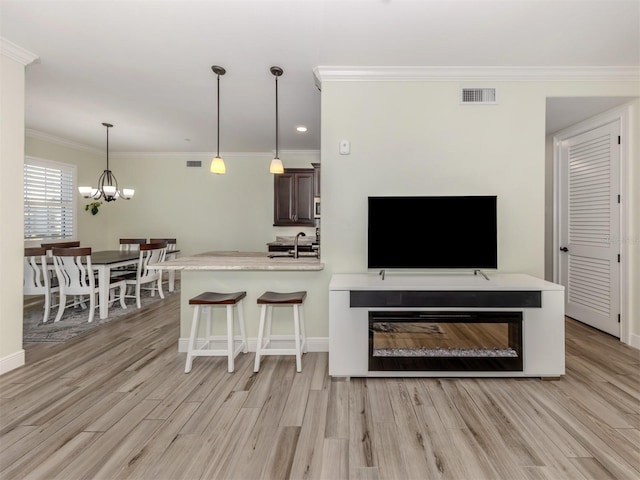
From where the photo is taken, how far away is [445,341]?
252cm

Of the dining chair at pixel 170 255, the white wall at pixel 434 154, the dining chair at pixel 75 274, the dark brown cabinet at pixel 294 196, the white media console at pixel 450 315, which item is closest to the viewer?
the white media console at pixel 450 315

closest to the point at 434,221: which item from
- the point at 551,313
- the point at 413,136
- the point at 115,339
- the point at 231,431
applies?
the point at 413,136

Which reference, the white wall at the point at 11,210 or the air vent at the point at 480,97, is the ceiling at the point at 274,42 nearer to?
the air vent at the point at 480,97

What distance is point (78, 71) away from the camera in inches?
122

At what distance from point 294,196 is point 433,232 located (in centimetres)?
352

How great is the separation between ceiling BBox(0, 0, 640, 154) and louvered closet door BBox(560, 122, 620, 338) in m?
0.42

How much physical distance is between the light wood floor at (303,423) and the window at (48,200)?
11.9 ft

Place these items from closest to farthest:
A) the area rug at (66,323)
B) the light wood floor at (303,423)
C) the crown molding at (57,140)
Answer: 1. the light wood floor at (303,423)
2. the area rug at (66,323)
3. the crown molding at (57,140)

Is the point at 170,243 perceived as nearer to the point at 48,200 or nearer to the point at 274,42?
the point at 48,200

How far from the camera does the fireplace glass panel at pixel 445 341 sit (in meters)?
2.48

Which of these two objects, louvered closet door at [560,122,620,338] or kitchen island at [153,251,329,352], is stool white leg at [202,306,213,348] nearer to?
kitchen island at [153,251,329,352]

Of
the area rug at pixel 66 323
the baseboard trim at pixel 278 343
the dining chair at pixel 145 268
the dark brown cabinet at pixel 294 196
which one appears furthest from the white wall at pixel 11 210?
the dark brown cabinet at pixel 294 196

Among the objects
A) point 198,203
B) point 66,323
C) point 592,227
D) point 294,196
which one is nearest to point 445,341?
point 592,227

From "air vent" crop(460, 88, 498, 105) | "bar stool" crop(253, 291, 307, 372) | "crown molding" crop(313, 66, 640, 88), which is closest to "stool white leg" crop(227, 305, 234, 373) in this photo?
"bar stool" crop(253, 291, 307, 372)
